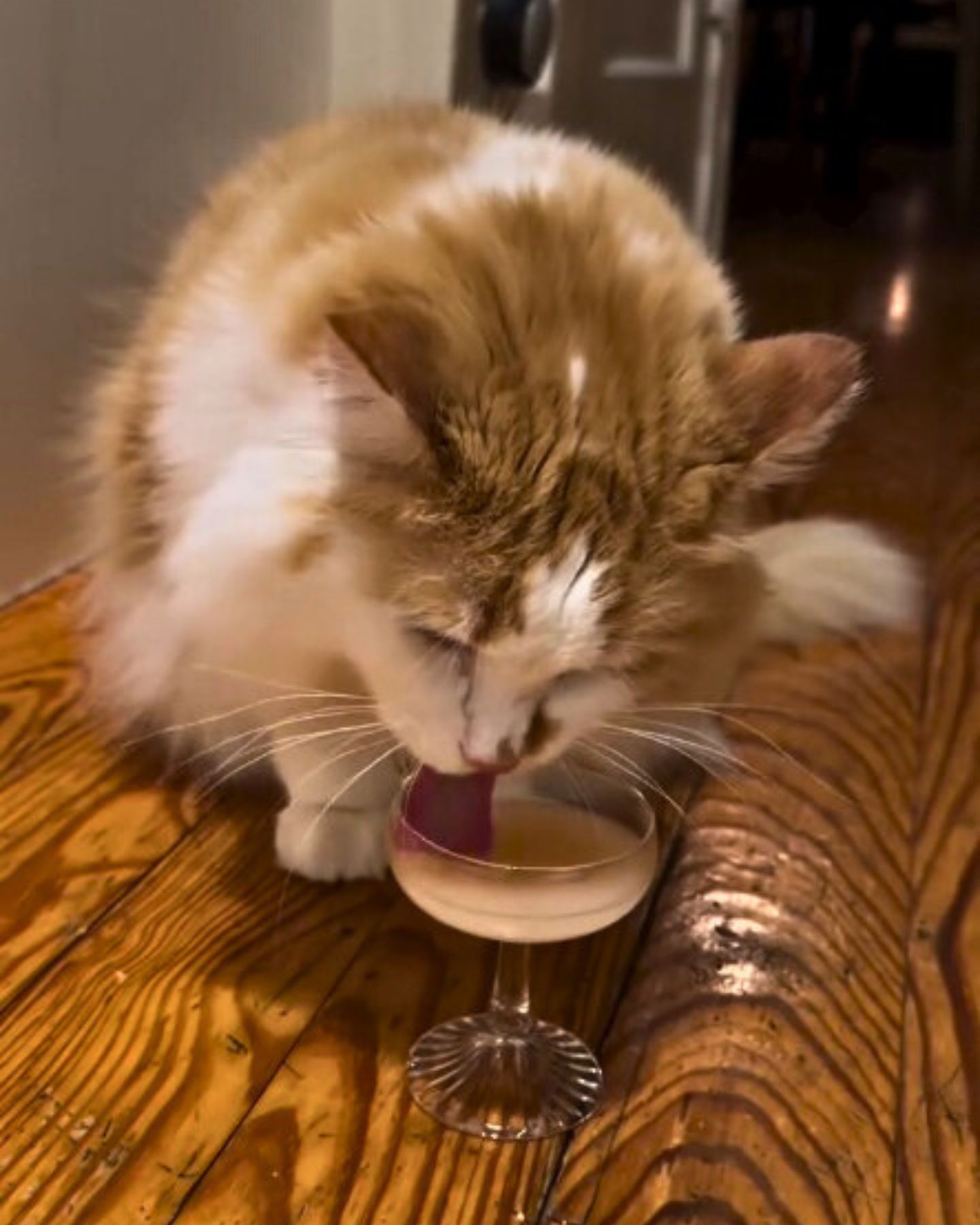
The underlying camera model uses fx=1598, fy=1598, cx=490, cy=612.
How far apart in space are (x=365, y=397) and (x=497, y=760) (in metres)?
0.23

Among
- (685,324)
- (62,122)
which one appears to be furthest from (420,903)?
(62,122)

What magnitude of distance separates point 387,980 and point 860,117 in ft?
13.0

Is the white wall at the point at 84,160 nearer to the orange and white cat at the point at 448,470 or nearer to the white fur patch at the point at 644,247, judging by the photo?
the orange and white cat at the point at 448,470

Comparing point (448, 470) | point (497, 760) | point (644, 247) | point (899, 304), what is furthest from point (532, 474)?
point (899, 304)

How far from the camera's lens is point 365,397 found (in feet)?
2.98

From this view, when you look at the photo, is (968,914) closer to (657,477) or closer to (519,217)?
(657,477)

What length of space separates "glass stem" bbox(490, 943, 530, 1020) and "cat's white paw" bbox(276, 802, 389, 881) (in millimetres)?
→ 207

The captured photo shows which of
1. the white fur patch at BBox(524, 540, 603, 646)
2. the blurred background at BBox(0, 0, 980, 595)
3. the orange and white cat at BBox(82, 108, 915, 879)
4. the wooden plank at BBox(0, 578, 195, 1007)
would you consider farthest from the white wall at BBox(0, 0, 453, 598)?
the white fur patch at BBox(524, 540, 603, 646)

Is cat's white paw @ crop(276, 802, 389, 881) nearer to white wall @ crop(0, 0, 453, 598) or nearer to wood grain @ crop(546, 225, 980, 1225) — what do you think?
wood grain @ crop(546, 225, 980, 1225)

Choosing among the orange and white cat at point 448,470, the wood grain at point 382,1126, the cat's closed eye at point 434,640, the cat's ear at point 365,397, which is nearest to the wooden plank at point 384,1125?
the wood grain at point 382,1126

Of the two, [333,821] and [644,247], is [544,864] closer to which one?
[333,821]

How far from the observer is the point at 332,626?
102 cm

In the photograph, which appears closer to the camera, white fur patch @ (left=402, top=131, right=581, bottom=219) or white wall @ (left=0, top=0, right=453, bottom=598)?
white fur patch @ (left=402, top=131, right=581, bottom=219)

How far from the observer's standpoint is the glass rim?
0.90 metres
